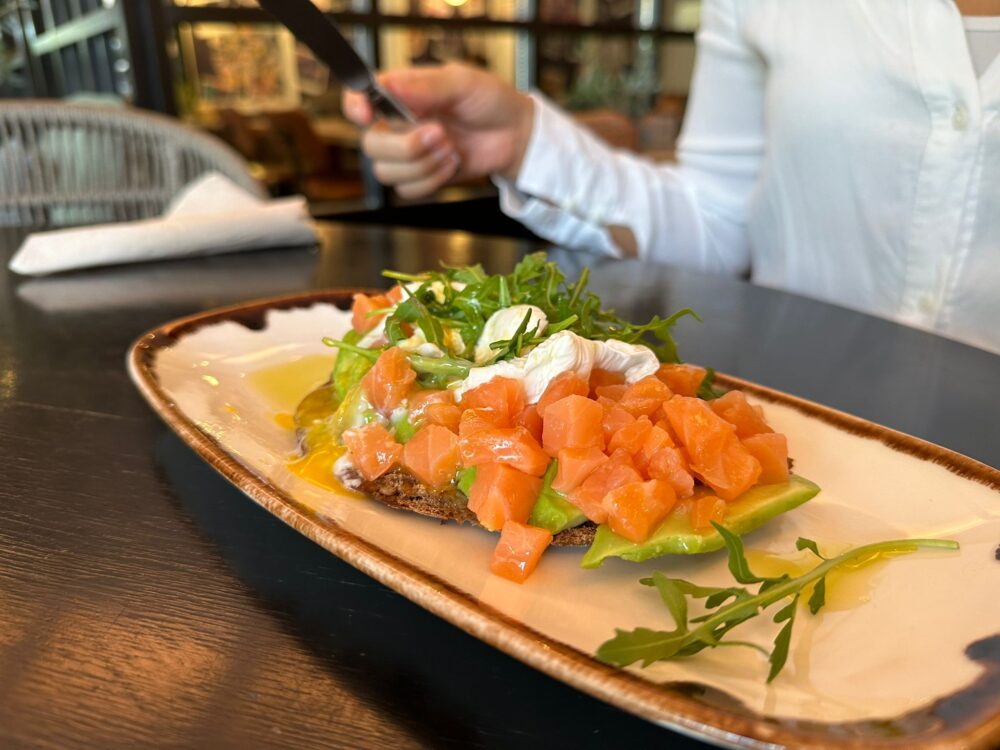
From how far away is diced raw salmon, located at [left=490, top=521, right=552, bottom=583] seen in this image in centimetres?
76

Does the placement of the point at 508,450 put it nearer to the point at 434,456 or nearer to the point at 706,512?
the point at 434,456

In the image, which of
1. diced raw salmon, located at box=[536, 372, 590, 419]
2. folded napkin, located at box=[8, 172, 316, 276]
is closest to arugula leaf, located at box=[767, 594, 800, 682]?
diced raw salmon, located at box=[536, 372, 590, 419]

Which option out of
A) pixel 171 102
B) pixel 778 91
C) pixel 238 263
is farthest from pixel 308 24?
pixel 171 102

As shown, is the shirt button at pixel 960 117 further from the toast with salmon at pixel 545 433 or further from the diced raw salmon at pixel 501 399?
the diced raw salmon at pixel 501 399

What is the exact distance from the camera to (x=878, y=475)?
92cm

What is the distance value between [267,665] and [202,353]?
0.74m

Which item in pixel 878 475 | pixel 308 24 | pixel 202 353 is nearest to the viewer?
pixel 878 475

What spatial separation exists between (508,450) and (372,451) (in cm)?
18

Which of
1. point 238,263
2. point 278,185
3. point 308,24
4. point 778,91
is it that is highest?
point 308,24

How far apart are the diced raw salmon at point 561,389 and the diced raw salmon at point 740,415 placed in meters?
0.17

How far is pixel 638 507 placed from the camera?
76 cm

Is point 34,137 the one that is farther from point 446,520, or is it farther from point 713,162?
point 446,520

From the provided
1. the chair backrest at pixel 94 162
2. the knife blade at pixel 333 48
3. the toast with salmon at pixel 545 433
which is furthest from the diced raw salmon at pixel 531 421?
the chair backrest at pixel 94 162

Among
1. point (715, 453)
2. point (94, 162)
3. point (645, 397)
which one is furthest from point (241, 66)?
point (715, 453)
